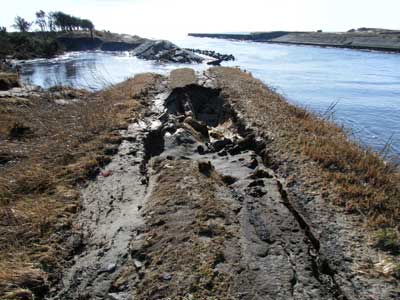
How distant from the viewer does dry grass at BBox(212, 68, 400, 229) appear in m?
6.79

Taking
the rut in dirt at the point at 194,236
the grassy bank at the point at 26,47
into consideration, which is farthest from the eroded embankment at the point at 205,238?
the grassy bank at the point at 26,47

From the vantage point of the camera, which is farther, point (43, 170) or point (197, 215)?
point (43, 170)

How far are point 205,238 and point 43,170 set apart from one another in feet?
18.1

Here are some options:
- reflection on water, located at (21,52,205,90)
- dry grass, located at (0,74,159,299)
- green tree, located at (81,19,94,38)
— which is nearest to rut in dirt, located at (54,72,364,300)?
dry grass, located at (0,74,159,299)

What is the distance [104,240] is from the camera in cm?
677

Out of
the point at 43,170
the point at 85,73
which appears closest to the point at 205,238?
the point at 43,170

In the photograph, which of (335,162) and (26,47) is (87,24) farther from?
(335,162)

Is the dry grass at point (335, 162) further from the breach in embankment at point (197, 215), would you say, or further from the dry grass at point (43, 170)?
the dry grass at point (43, 170)

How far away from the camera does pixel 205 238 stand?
6.15 meters

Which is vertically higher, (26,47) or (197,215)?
(26,47)

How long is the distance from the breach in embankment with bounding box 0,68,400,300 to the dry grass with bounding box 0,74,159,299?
0.12 ft

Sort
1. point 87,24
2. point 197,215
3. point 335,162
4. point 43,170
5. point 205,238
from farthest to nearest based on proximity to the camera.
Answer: point 87,24 → point 43,170 → point 335,162 → point 197,215 → point 205,238

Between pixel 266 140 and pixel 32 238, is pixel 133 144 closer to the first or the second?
pixel 266 140

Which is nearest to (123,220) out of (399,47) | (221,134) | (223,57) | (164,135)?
(164,135)
